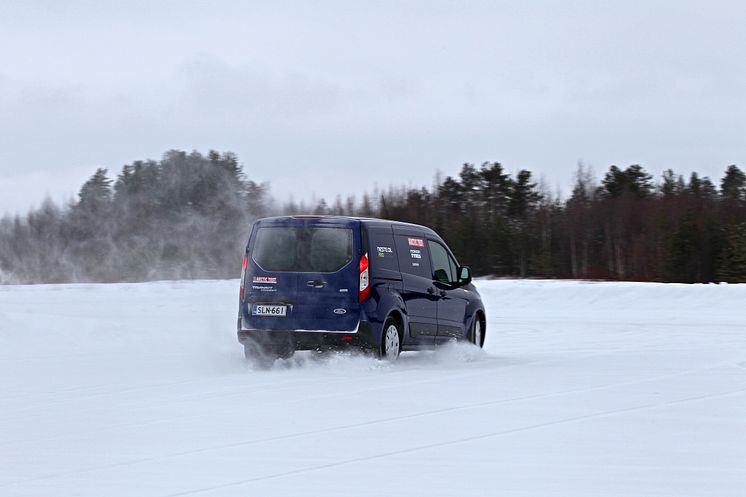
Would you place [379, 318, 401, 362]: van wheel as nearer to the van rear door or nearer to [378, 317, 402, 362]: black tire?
[378, 317, 402, 362]: black tire

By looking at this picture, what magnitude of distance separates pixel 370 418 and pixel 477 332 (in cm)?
791

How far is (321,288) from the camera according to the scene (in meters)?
13.5

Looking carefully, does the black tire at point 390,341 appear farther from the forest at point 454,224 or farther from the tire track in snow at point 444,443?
the forest at point 454,224

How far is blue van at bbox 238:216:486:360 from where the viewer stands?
1339cm

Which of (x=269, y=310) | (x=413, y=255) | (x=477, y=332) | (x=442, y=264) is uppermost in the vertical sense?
(x=413, y=255)

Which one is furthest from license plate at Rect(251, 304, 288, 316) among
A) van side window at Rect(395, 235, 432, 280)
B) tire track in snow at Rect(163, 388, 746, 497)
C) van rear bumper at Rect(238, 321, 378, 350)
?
tire track in snow at Rect(163, 388, 746, 497)

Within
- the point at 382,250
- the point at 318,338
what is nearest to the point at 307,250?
the point at 382,250

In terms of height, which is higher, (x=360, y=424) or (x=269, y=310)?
(x=269, y=310)

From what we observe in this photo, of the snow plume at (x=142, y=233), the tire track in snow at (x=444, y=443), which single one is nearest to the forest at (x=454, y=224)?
the snow plume at (x=142, y=233)

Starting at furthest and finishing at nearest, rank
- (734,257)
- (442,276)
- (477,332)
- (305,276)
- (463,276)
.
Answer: (734,257), (477,332), (463,276), (442,276), (305,276)

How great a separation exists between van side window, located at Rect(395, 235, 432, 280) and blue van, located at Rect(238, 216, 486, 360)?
199 mm

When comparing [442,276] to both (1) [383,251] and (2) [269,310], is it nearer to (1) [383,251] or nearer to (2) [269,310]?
(1) [383,251]

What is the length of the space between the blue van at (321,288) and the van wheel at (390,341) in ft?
0.04

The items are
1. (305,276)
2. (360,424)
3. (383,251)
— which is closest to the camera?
(360,424)
